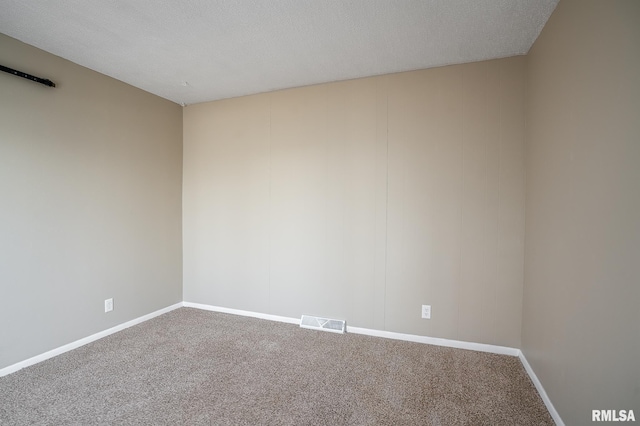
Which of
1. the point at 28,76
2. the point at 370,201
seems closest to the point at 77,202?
the point at 28,76

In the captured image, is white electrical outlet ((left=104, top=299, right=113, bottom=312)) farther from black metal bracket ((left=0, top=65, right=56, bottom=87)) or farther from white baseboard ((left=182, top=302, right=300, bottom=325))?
black metal bracket ((left=0, top=65, right=56, bottom=87))

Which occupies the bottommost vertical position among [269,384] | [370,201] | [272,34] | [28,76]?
[269,384]

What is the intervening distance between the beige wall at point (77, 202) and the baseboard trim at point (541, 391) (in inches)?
145

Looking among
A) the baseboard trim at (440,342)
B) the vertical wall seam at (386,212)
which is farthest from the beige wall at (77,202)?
the vertical wall seam at (386,212)

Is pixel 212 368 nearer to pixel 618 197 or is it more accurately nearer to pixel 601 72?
pixel 618 197

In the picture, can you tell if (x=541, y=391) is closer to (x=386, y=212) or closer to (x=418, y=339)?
(x=418, y=339)

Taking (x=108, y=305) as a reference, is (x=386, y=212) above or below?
above

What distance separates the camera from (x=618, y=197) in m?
1.17

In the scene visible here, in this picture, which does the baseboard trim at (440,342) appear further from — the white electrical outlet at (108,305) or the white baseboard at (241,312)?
the white electrical outlet at (108,305)

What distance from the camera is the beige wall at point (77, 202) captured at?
219 centimetres

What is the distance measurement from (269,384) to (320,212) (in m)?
1.63

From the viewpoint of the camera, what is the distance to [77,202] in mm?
2596

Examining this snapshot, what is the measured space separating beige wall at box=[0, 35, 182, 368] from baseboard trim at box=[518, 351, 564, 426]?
145 inches

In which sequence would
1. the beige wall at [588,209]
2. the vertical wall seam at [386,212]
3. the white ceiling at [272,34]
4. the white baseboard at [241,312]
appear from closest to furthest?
the beige wall at [588,209] → the white ceiling at [272,34] → the vertical wall seam at [386,212] → the white baseboard at [241,312]
